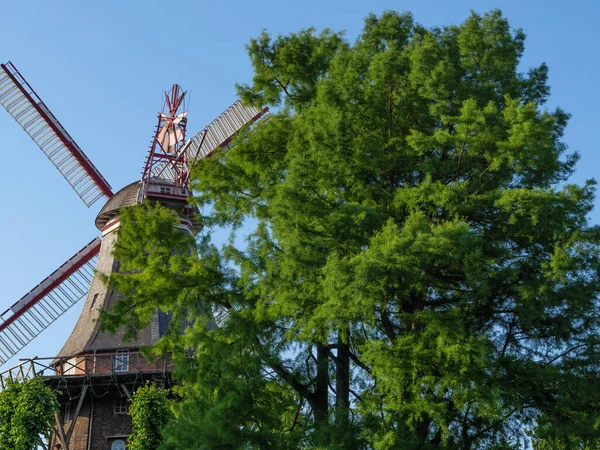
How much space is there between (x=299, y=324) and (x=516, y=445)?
4594mm

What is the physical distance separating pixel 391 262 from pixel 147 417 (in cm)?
1571

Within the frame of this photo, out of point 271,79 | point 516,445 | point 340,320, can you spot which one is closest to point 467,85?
point 271,79

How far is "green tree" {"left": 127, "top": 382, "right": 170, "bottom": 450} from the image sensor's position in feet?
96.2

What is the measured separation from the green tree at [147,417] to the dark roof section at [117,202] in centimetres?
798

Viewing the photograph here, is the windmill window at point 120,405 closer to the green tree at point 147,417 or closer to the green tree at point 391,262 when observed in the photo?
the green tree at point 147,417

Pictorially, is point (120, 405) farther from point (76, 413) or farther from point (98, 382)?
point (76, 413)

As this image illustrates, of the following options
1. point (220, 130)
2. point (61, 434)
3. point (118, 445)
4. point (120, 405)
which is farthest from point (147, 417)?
point (220, 130)

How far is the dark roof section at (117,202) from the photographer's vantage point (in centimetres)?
3553

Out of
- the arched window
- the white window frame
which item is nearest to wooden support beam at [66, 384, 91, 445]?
the white window frame

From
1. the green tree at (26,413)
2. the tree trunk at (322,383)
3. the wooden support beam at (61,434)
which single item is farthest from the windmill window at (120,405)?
the tree trunk at (322,383)

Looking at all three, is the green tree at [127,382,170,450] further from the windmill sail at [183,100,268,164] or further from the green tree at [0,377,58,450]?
the windmill sail at [183,100,268,164]

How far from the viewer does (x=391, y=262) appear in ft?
53.1

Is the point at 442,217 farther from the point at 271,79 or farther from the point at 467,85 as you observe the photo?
the point at 271,79

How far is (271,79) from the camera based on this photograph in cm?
2111
